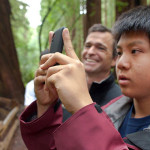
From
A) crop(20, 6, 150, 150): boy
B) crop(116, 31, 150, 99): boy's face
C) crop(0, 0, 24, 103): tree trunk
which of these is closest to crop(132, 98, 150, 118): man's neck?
crop(20, 6, 150, 150): boy

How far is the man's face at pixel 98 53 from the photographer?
9.29 feet

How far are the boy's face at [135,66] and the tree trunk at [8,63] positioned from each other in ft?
19.2

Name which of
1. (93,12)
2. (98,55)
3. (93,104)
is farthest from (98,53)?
(93,12)

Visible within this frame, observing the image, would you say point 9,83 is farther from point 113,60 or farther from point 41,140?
point 41,140

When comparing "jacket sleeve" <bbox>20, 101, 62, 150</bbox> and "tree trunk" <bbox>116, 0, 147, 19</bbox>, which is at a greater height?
"tree trunk" <bbox>116, 0, 147, 19</bbox>

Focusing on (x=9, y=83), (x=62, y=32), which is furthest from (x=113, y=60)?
(x=9, y=83)

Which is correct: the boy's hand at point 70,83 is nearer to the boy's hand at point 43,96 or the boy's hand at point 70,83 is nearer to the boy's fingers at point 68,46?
the boy's fingers at point 68,46

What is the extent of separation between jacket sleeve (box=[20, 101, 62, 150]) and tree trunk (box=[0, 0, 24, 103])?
5547mm

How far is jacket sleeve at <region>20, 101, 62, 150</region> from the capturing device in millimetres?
1225

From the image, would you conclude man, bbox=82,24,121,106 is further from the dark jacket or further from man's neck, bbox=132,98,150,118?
man's neck, bbox=132,98,150,118

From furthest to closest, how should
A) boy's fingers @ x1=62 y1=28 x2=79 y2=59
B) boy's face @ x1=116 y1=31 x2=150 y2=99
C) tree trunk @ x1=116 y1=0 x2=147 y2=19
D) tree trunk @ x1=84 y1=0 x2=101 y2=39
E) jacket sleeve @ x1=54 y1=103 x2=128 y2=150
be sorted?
tree trunk @ x1=84 y1=0 x2=101 y2=39
tree trunk @ x1=116 y1=0 x2=147 y2=19
boy's face @ x1=116 y1=31 x2=150 y2=99
boy's fingers @ x1=62 y1=28 x2=79 y2=59
jacket sleeve @ x1=54 y1=103 x2=128 y2=150

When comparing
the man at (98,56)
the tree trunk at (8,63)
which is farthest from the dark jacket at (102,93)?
the tree trunk at (8,63)

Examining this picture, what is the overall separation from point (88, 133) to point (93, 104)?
0.13 m

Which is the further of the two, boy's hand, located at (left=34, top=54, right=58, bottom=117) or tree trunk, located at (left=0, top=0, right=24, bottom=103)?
tree trunk, located at (left=0, top=0, right=24, bottom=103)
